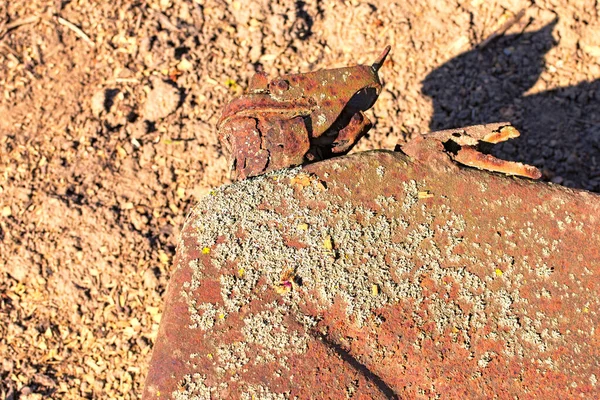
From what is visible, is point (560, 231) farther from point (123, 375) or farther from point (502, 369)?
point (123, 375)

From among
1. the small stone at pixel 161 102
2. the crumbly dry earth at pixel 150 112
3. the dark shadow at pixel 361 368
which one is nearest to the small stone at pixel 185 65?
the crumbly dry earth at pixel 150 112

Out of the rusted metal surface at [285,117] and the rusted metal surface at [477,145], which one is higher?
the rusted metal surface at [285,117]

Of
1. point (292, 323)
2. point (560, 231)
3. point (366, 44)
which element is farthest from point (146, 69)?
point (560, 231)

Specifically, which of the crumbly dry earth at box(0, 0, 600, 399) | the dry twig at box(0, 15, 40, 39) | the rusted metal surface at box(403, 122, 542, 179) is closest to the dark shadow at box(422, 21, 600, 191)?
the crumbly dry earth at box(0, 0, 600, 399)

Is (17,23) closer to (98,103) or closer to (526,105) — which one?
(98,103)

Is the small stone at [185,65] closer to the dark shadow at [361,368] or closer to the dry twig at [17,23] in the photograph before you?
the dry twig at [17,23]

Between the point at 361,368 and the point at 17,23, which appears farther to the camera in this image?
the point at 17,23

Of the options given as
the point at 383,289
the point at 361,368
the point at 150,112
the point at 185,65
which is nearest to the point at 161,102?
the point at 150,112
